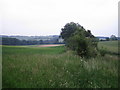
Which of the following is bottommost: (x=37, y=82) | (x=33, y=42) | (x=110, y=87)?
(x=110, y=87)

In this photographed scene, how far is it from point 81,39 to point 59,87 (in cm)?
527

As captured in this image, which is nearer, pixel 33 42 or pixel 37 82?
pixel 37 82

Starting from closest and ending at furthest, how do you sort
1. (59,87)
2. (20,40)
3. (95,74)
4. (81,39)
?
1. (59,87)
2. (95,74)
3. (20,40)
4. (81,39)

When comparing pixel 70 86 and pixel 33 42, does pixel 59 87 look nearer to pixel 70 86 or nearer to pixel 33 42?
pixel 70 86

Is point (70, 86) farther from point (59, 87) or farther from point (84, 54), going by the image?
point (84, 54)

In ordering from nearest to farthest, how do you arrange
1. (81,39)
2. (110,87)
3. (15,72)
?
1. (110,87)
2. (15,72)
3. (81,39)

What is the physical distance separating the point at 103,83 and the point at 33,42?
6055mm

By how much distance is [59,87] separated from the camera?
2.75m

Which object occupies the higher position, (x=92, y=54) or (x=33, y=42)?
(x=33, y=42)

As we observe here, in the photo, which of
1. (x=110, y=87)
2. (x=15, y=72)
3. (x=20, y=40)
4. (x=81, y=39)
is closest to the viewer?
(x=110, y=87)

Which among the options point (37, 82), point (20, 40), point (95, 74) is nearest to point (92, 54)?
point (95, 74)

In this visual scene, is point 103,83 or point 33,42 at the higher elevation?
point 33,42

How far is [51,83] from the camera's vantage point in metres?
Result: 2.88

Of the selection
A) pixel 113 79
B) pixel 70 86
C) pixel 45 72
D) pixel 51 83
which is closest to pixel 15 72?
pixel 45 72
